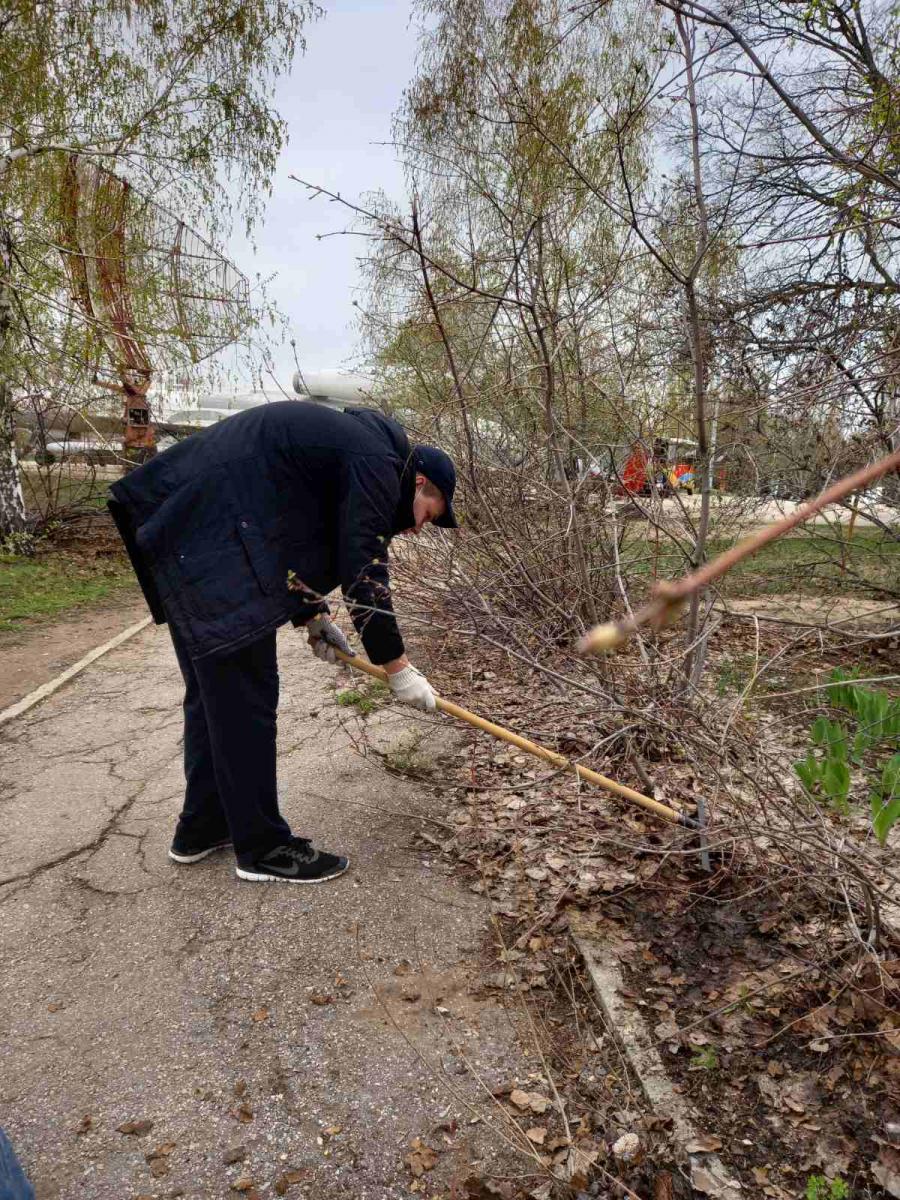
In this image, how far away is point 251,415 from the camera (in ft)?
10.2

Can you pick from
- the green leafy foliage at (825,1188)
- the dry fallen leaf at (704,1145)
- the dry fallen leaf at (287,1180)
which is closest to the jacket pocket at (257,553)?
the dry fallen leaf at (287,1180)

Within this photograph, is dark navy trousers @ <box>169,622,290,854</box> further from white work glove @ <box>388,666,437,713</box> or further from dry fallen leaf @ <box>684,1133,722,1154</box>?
dry fallen leaf @ <box>684,1133,722,1154</box>

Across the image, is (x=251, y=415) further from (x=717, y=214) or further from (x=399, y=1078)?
(x=717, y=214)

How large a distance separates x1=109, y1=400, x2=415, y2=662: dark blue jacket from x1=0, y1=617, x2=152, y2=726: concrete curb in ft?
9.19

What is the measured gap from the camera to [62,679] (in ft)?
19.7

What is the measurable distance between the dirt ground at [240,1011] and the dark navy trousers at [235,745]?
0.75 ft

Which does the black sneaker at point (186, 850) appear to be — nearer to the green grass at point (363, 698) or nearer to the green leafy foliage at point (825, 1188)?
the green grass at point (363, 698)

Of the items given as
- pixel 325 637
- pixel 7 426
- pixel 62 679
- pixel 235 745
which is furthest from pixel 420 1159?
pixel 7 426

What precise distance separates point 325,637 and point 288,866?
914 millimetres

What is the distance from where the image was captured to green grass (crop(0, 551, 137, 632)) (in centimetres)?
812

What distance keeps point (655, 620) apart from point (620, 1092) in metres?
2.23

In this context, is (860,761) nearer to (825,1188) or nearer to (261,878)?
(825,1188)

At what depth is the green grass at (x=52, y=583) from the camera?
320 inches

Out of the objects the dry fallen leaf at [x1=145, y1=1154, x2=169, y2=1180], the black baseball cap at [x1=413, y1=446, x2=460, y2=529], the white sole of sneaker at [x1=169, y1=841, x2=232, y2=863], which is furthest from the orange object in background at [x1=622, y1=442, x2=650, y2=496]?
the dry fallen leaf at [x1=145, y1=1154, x2=169, y2=1180]
